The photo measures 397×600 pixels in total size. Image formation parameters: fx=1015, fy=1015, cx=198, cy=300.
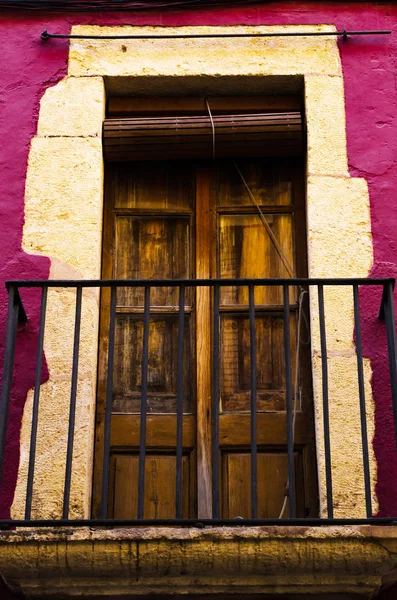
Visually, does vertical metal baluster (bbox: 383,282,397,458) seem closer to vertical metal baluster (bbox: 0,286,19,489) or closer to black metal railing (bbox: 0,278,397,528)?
black metal railing (bbox: 0,278,397,528)

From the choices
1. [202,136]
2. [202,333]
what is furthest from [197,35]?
[202,333]

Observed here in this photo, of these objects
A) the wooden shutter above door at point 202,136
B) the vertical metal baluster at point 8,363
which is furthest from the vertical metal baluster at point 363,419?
the vertical metal baluster at point 8,363

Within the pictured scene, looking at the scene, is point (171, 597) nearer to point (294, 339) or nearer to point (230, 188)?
point (294, 339)

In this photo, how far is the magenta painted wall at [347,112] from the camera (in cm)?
436

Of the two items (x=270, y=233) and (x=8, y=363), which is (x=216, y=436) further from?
(x=270, y=233)

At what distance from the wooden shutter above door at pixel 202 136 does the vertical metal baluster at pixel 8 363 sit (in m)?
1.10

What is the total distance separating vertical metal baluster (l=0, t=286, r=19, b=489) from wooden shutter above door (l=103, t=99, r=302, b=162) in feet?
3.61

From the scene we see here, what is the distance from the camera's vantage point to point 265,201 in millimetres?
4965

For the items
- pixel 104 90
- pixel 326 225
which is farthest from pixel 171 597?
pixel 104 90

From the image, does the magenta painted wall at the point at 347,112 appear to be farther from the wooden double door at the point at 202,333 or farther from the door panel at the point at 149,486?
the door panel at the point at 149,486

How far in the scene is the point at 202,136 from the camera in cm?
486

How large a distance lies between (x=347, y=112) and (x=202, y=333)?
1302mm

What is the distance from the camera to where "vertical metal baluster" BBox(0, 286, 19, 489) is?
12.9ft

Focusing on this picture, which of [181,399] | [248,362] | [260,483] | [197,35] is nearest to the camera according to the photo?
[181,399]
